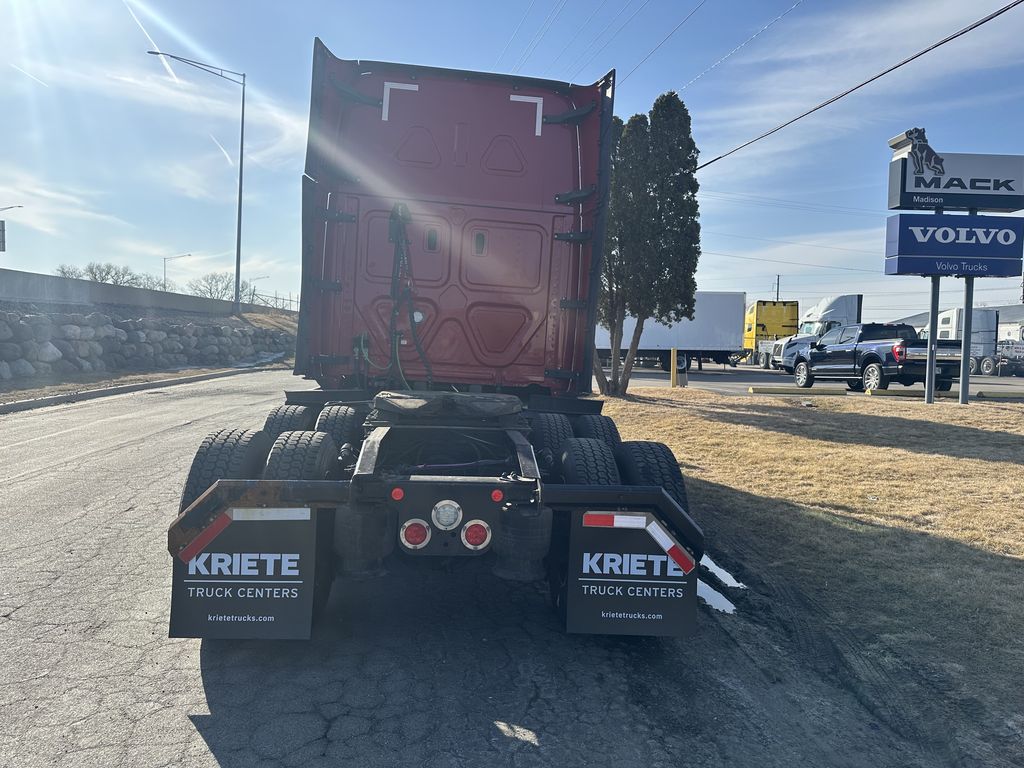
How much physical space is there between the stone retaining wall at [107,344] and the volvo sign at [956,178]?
21482mm

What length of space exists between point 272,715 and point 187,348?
95.9 feet

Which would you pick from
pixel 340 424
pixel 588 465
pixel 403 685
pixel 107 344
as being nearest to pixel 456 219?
pixel 340 424

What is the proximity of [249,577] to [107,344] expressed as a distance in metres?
23.5

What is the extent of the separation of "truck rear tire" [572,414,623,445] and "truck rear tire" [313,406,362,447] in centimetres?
152

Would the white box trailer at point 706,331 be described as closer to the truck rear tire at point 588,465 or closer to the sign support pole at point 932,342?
the sign support pole at point 932,342

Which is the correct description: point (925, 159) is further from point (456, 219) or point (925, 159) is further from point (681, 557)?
point (681, 557)

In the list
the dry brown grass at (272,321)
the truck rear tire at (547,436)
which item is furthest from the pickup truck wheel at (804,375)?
the dry brown grass at (272,321)

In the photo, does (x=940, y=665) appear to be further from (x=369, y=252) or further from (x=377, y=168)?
(x=377, y=168)

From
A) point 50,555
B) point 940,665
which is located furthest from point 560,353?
point 50,555

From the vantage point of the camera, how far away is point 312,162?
18.8ft

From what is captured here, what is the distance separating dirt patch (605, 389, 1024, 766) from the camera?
3.59 meters

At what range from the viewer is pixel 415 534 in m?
3.60

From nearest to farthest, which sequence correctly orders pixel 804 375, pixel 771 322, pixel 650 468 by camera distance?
pixel 650 468
pixel 804 375
pixel 771 322

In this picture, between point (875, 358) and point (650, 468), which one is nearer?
point (650, 468)
